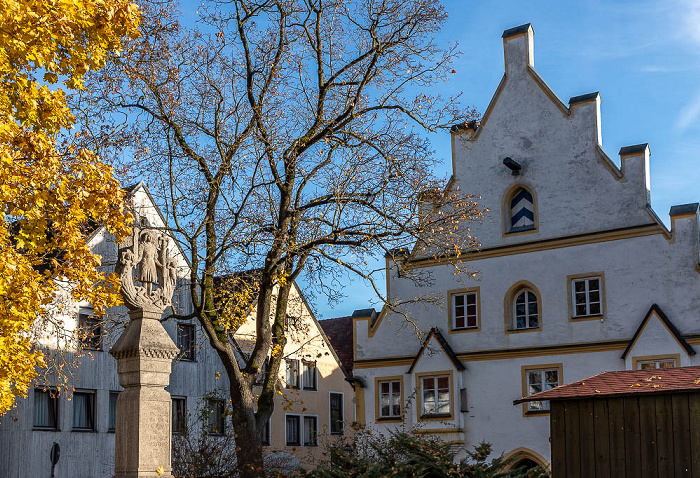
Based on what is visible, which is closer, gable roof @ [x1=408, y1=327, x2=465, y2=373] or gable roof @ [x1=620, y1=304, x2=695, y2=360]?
gable roof @ [x1=620, y1=304, x2=695, y2=360]

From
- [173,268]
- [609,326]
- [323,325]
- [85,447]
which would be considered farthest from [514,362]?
[323,325]

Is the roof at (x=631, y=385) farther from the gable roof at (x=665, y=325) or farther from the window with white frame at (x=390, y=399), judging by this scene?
the window with white frame at (x=390, y=399)

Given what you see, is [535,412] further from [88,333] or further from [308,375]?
[308,375]

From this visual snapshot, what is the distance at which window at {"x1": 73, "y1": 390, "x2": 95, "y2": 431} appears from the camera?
102ft

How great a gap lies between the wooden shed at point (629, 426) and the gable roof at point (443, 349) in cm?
1032

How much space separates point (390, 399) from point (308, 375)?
11472 mm

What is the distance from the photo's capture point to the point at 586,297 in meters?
27.6

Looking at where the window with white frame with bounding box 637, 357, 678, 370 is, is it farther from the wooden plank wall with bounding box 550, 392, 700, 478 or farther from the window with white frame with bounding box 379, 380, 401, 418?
the wooden plank wall with bounding box 550, 392, 700, 478

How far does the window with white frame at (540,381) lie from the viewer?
27766 millimetres

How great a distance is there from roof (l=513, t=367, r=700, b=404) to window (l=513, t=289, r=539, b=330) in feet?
29.7

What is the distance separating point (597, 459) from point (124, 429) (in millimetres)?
9811

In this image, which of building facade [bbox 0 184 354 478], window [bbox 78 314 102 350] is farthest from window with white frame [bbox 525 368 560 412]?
window [bbox 78 314 102 350]

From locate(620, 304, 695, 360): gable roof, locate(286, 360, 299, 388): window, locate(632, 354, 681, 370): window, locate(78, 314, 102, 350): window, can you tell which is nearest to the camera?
locate(78, 314, 102, 350): window

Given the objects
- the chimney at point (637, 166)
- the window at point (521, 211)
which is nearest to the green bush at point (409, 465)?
the chimney at point (637, 166)
